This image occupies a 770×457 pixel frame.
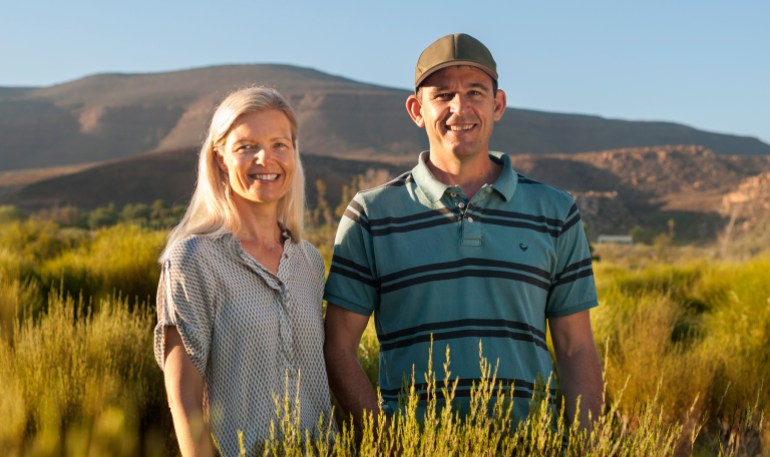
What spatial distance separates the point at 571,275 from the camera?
335 centimetres

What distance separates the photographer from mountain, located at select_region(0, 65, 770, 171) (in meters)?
112

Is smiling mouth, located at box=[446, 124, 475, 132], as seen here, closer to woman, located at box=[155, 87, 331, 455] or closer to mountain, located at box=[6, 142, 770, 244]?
woman, located at box=[155, 87, 331, 455]

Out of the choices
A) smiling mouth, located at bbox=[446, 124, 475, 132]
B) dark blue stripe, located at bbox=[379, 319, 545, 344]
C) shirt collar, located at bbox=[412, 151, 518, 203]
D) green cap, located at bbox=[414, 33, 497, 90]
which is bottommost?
dark blue stripe, located at bbox=[379, 319, 545, 344]

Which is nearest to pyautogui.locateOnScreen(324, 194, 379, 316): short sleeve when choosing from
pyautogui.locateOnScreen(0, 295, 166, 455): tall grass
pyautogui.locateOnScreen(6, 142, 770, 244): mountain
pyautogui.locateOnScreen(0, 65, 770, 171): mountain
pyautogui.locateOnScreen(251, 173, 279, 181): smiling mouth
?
pyautogui.locateOnScreen(251, 173, 279, 181): smiling mouth

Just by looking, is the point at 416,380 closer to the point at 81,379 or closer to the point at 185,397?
the point at 185,397

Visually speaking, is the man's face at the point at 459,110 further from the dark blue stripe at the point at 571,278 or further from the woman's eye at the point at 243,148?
the woman's eye at the point at 243,148

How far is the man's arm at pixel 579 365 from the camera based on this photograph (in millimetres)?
3316

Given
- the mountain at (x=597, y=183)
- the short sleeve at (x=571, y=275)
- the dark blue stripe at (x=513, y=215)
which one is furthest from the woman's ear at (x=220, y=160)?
the mountain at (x=597, y=183)

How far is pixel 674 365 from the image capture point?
6.27 meters

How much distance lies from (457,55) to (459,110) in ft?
0.72

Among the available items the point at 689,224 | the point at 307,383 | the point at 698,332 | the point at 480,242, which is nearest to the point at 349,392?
the point at 307,383

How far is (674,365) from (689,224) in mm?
54172

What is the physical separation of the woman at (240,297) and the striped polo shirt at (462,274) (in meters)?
0.32

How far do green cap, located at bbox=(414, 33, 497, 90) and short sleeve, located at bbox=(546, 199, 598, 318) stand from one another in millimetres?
707
